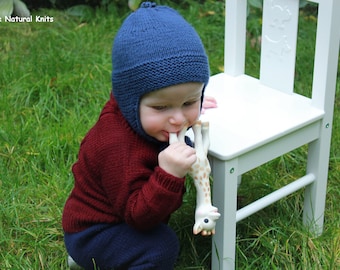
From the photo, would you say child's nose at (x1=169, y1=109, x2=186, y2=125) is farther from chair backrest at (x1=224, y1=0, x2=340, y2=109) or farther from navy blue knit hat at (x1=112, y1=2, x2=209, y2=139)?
chair backrest at (x1=224, y1=0, x2=340, y2=109)

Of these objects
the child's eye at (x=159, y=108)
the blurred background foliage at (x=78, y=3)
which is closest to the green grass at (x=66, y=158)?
the blurred background foliage at (x=78, y=3)

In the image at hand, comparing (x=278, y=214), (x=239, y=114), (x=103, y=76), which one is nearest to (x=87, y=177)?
(x=239, y=114)

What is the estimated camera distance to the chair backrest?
6.25ft

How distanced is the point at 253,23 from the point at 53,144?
1463 mm

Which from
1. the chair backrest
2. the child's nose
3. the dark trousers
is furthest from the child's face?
the chair backrest

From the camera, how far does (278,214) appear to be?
2189 millimetres

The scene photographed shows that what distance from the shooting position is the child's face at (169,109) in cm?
158

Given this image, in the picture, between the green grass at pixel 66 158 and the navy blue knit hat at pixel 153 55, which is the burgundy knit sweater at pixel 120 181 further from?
the green grass at pixel 66 158

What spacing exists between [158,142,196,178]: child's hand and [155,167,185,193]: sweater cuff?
0.01 metres

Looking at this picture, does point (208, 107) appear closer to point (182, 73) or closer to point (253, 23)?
point (182, 73)

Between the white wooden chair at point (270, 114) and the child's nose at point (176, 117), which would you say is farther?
the white wooden chair at point (270, 114)

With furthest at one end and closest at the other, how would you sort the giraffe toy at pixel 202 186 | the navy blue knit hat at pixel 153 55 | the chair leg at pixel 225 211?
the chair leg at pixel 225 211
the giraffe toy at pixel 202 186
the navy blue knit hat at pixel 153 55

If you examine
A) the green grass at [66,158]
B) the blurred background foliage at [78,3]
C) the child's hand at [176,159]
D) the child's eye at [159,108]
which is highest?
the child's eye at [159,108]

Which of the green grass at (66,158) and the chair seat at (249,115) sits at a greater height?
the chair seat at (249,115)
